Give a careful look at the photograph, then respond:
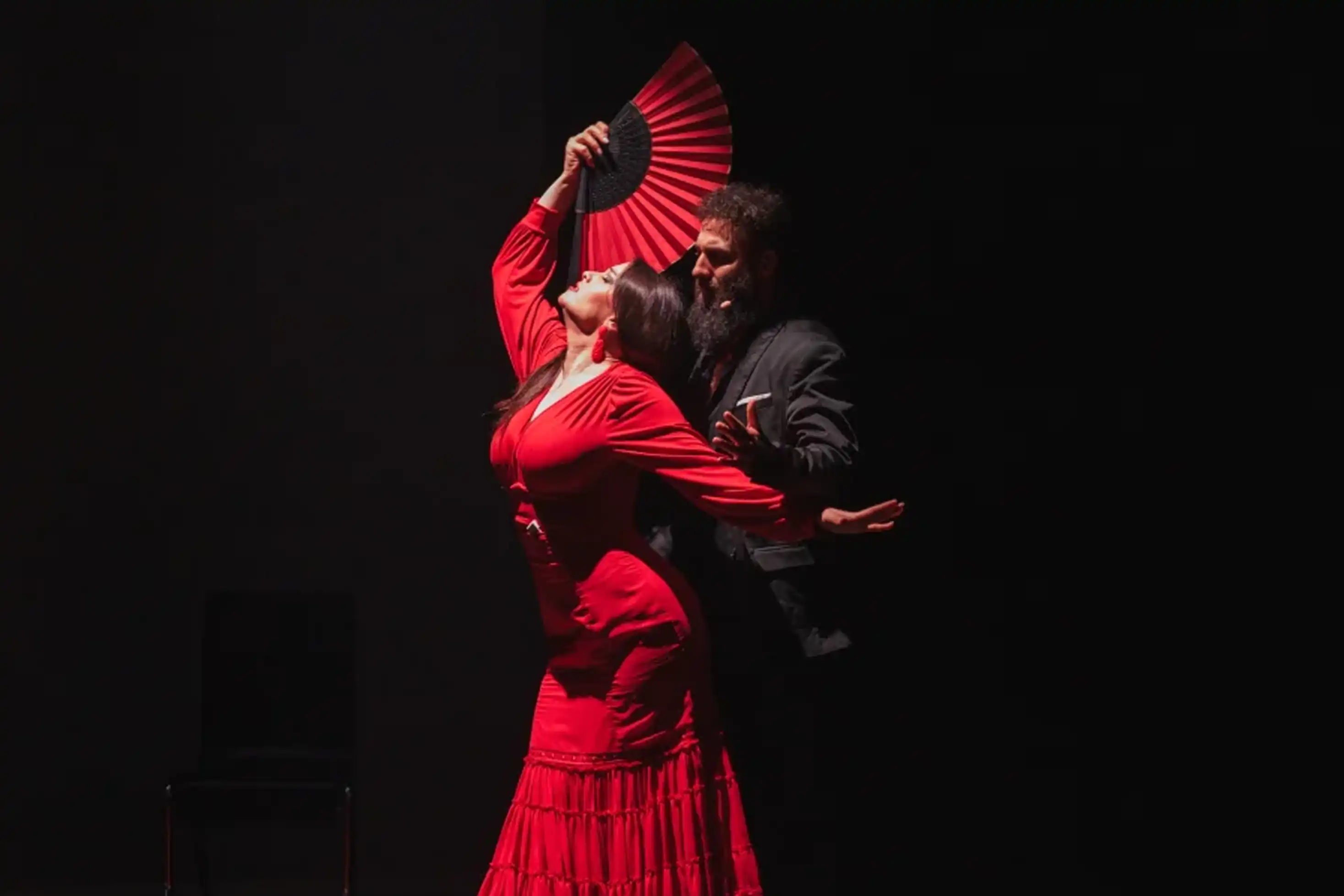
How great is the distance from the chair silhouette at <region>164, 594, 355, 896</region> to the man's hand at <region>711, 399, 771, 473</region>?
1850 millimetres

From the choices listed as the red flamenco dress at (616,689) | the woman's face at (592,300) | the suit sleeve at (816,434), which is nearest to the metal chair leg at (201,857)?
the red flamenco dress at (616,689)

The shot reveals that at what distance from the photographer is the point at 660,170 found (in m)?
3.49

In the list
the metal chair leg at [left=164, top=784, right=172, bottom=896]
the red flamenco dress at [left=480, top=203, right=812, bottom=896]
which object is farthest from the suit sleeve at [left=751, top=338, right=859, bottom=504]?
the metal chair leg at [left=164, top=784, right=172, bottom=896]

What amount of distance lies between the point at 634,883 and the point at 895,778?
69cm

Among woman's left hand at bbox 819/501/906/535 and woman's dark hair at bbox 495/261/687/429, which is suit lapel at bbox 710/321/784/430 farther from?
woman's left hand at bbox 819/501/906/535

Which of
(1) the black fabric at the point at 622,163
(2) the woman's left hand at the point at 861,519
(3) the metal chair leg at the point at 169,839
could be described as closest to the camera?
(2) the woman's left hand at the point at 861,519

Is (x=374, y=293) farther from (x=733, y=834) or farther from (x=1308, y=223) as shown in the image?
(x=1308, y=223)

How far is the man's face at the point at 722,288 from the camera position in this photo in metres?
3.41

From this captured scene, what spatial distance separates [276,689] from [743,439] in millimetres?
2066

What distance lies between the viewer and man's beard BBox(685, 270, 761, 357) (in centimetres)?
343

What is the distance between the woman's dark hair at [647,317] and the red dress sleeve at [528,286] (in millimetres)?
281

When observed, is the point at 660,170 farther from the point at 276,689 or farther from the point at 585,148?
the point at 276,689

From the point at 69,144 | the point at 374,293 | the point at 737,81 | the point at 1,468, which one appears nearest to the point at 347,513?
the point at 374,293

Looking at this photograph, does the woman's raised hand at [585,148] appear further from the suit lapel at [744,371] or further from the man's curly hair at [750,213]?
the suit lapel at [744,371]
